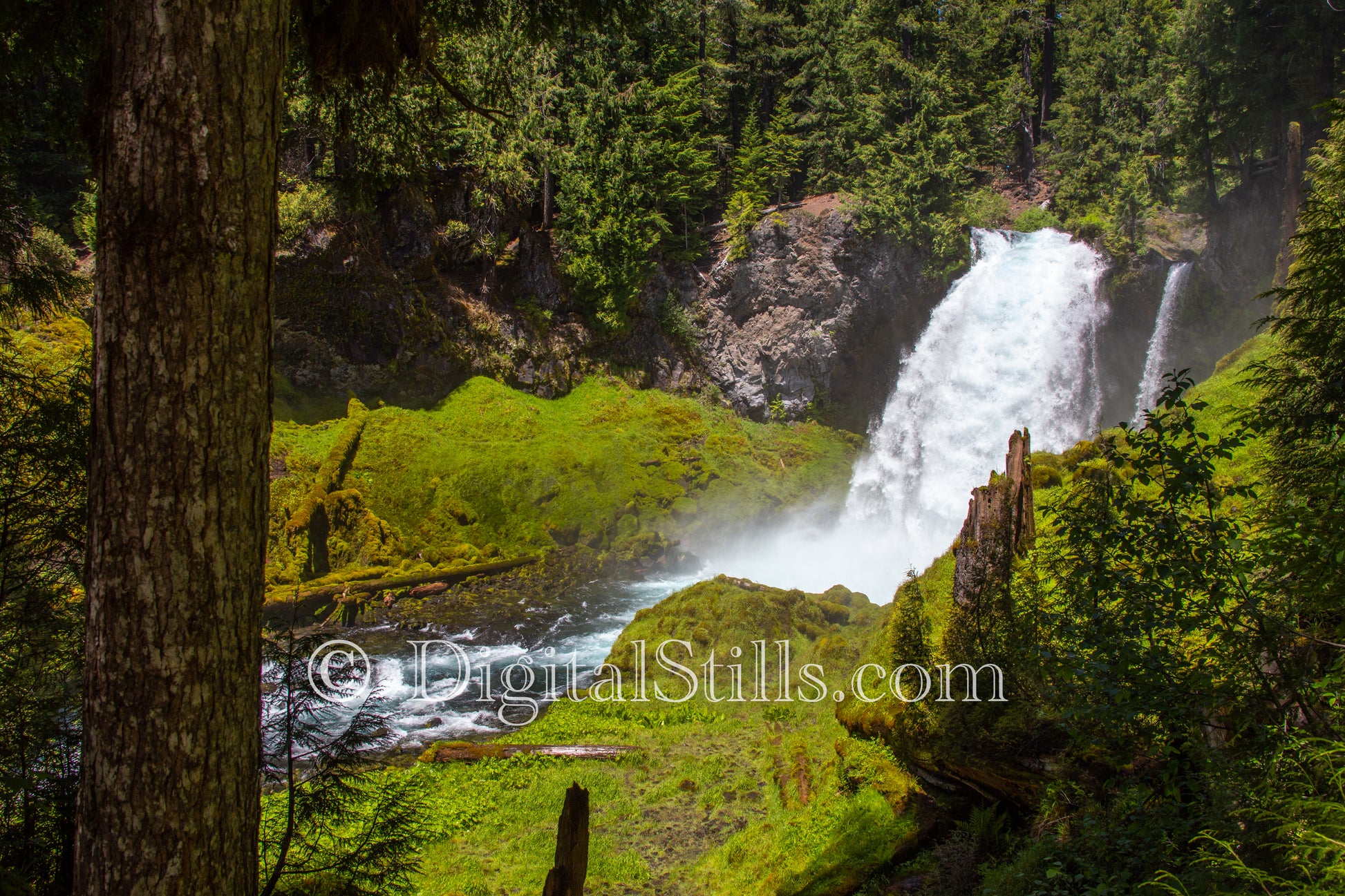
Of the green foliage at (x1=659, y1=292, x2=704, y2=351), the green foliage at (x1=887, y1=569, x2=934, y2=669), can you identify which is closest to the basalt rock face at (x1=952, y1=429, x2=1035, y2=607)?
the green foliage at (x1=887, y1=569, x2=934, y2=669)

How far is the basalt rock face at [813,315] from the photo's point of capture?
21.2 m

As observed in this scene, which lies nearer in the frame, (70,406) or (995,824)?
(70,406)

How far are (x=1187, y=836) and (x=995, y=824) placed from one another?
2.00 metres

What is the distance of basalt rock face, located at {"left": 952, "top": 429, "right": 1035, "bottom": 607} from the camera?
20.5 feet

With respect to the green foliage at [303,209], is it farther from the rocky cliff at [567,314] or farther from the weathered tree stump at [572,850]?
the weathered tree stump at [572,850]

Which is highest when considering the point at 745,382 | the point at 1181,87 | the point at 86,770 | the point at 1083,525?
the point at 1181,87

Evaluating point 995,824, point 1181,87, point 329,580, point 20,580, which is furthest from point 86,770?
point 1181,87

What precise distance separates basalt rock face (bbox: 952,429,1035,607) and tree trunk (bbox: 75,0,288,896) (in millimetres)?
5750

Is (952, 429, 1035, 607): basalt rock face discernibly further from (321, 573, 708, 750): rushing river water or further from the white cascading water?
the white cascading water

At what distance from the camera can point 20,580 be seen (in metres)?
2.98

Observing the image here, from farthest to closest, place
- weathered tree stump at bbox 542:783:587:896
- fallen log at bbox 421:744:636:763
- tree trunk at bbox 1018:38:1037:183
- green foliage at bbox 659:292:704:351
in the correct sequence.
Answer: tree trunk at bbox 1018:38:1037:183 < green foliage at bbox 659:292:704:351 < fallen log at bbox 421:744:636:763 < weathered tree stump at bbox 542:783:587:896

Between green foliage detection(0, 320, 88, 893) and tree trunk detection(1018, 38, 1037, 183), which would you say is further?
tree trunk detection(1018, 38, 1037, 183)

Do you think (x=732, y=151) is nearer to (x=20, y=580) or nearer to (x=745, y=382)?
(x=745, y=382)

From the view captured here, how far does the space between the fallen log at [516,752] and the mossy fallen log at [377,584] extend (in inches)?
168
